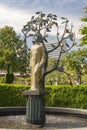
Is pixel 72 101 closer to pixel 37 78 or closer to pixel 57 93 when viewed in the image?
pixel 57 93

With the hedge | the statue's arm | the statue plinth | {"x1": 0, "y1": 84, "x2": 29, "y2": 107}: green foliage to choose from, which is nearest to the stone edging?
the statue plinth

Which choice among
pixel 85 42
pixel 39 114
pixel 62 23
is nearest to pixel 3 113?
pixel 39 114

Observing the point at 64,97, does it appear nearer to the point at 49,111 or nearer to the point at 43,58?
the point at 49,111

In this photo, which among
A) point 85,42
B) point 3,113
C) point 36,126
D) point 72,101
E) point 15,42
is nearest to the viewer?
point 36,126

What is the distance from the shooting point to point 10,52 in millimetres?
53625

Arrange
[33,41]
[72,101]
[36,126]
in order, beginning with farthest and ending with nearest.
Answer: [72,101] → [33,41] → [36,126]

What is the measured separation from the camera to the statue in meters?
12.6

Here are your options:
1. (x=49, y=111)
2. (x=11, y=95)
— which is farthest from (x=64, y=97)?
(x=49, y=111)

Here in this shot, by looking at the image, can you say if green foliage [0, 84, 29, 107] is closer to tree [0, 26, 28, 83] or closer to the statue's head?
the statue's head

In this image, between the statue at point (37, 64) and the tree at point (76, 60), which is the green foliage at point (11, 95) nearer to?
the statue at point (37, 64)

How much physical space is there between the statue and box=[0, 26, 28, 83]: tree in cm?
3821

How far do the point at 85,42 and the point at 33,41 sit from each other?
74.0 feet

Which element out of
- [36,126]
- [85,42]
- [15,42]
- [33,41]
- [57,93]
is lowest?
[36,126]

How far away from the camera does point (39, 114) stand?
12.6 meters
